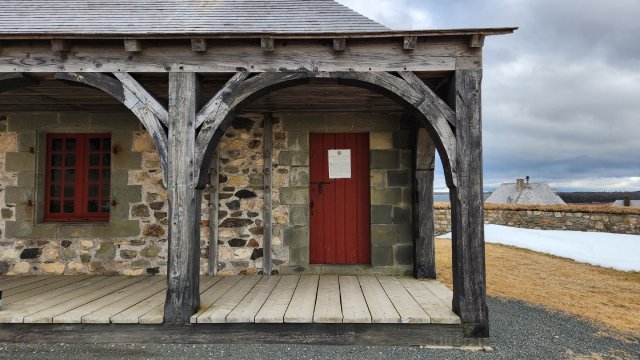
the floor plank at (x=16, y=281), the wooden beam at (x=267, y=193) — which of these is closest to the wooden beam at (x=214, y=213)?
the wooden beam at (x=267, y=193)

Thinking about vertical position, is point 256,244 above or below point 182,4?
below

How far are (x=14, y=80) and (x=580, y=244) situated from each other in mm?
11116

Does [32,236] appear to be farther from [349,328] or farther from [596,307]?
[596,307]

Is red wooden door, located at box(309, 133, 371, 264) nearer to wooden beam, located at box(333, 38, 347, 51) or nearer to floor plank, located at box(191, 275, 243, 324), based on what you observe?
floor plank, located at box(191, 275, 243, 324)

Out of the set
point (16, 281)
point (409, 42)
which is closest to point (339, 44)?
point (409, 42)

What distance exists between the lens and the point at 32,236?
500 centimetres

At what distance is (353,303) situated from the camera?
3.62 metres

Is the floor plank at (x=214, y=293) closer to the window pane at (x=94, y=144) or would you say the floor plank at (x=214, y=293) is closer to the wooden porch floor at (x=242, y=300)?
the wooden porch floor at (x=242, y=300)

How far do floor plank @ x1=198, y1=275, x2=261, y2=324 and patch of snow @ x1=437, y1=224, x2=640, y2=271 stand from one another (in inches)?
299

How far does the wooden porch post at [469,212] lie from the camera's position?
10.6 feet

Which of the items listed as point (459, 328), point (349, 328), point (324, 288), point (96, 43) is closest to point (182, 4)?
point (96, 43)

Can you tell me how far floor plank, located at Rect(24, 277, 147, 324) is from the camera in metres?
3.21

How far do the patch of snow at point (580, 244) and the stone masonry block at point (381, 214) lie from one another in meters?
5.76

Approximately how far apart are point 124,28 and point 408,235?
14.3ft
